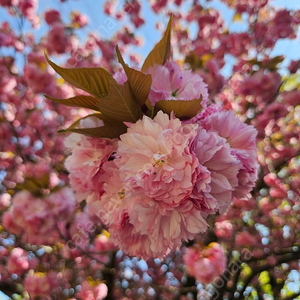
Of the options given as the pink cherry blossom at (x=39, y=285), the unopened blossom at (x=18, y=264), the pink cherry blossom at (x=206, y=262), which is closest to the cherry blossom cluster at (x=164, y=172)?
the pink cherry blossom at (x=206, y=262)

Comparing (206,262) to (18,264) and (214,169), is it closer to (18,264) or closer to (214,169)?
(214,169)

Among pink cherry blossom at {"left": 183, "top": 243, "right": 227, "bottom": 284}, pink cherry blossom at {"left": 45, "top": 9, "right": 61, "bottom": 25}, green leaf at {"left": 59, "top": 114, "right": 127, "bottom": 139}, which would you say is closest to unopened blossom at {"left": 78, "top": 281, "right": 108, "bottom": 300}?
pink cherry blossom at {"left": 183, "top": 243, "right": 227, "bottom": 284}

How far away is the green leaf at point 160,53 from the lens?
720 millimetres

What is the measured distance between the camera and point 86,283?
6.48 ft

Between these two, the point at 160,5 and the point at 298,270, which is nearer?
the point at 298,270

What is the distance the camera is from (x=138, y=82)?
23.2 inches

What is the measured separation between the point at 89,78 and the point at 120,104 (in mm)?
100

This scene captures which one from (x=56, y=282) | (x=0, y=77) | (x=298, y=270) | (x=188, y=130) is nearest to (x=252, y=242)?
(x=298, y=270)

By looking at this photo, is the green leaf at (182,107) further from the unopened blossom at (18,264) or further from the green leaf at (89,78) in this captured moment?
the unopened blossom at (18,264)

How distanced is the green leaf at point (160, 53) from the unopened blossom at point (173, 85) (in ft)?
0.07

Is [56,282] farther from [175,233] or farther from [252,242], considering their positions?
[252,242]

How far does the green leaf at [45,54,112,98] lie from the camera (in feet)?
1.91

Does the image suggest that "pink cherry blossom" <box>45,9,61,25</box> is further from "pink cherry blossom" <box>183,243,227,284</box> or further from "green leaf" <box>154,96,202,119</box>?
"green leaf" <box>154,96,202,119</box>

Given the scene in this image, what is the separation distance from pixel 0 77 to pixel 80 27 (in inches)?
58.2
